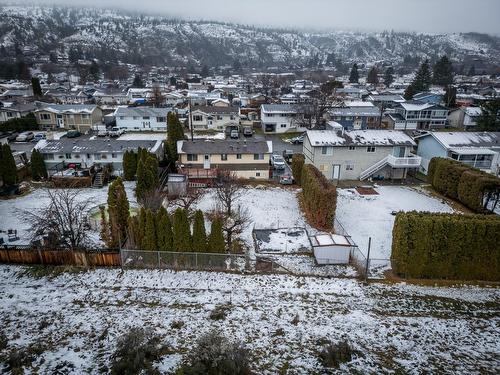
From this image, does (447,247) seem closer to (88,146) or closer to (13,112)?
(88,146)

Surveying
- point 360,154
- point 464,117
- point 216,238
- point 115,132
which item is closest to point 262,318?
point 216,238

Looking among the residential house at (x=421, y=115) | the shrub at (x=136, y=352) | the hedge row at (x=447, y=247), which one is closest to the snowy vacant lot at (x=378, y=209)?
the hedge row at (x=447, y=247)

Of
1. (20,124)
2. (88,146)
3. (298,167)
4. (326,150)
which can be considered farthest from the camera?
(20,124)

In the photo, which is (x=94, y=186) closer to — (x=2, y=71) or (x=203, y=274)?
(x=203, y=274)

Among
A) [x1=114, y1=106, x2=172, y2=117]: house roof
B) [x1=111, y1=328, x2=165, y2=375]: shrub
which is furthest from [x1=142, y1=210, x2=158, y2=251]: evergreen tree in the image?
[x1=114, y1=106, x2=172, y2=117]: house roof

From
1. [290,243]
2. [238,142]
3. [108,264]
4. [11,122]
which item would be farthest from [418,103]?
[11,122]

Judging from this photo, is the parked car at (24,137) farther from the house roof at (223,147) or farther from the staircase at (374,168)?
the staircase at (374,168)
